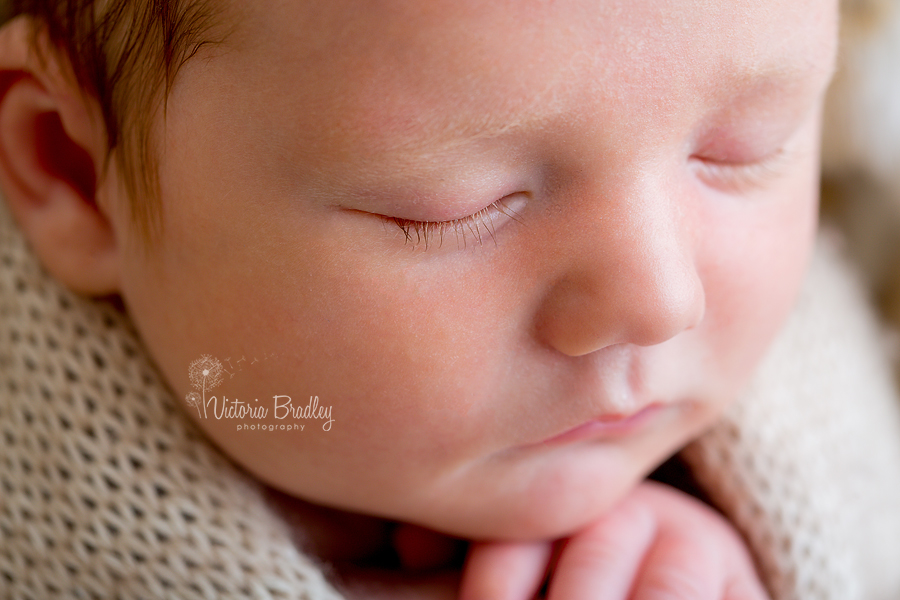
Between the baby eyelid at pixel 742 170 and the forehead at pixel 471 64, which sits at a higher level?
the forehead at pixel 471 64

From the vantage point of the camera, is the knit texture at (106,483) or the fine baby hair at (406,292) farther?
the knit texture at (106,483)

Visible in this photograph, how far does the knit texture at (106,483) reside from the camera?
0.79 meters

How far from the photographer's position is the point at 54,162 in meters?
0.84

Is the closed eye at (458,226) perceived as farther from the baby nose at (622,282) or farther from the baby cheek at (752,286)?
the baby cheek at (752,286)

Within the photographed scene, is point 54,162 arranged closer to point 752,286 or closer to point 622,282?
point 622,282

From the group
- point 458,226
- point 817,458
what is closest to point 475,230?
point 458,226

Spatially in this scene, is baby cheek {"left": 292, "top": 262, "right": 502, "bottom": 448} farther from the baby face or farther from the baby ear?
the baby ear

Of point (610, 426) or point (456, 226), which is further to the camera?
point (610, 426)

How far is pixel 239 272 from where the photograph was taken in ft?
2.31

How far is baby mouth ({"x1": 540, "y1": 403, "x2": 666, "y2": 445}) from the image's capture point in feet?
2.53

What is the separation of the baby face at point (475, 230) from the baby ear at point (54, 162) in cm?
5

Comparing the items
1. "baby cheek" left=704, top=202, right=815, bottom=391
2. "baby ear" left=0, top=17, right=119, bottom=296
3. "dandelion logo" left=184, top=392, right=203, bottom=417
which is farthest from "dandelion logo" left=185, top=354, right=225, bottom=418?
"baby cheek" left=704, top=202, right=815, bottom=391

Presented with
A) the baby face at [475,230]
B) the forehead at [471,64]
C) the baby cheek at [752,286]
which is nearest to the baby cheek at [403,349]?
the baby face at [475,230]

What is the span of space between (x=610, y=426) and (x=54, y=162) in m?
0.58
